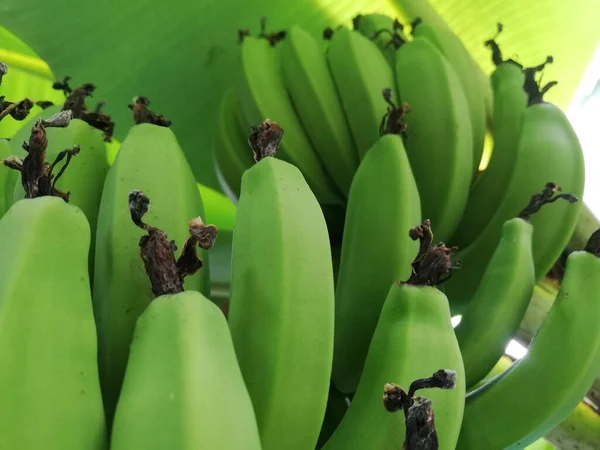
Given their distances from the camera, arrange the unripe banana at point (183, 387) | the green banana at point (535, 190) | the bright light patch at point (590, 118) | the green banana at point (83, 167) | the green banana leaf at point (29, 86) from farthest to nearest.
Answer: the bright light patch at point (590, 118) → the green banana leaf at point (29, 86) → the green banana at point (535, 190) → the green banana at point (83, 167) → the unripe banana at point (183, 387)

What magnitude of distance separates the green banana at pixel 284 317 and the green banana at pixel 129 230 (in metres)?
0.08

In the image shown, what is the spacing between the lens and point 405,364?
544 millimetres

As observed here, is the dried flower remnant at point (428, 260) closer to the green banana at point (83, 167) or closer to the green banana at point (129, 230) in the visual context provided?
the green banana at point (129, 230)

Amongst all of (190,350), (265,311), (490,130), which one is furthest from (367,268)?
(490,130)

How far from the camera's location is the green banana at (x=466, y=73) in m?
0.99

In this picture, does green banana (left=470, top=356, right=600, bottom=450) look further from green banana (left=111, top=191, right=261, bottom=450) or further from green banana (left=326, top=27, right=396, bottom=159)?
green banana (left=111, top=191, right=261, bottom=450)

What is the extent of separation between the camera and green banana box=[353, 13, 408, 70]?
1.04 meters

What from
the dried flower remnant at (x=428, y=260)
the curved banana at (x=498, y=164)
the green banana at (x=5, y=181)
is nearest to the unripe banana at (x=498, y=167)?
the curved banana at (x=498, y=164)

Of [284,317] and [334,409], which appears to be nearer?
[284,317]

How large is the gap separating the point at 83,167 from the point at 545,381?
539 mm

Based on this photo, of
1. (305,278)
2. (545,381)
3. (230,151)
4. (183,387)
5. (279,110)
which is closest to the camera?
(183,387)

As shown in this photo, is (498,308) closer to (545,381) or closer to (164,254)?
(545,381)

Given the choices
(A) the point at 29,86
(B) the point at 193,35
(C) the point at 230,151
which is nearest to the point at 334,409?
(C) the point at 230,151

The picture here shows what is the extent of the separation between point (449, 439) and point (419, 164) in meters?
0.44
